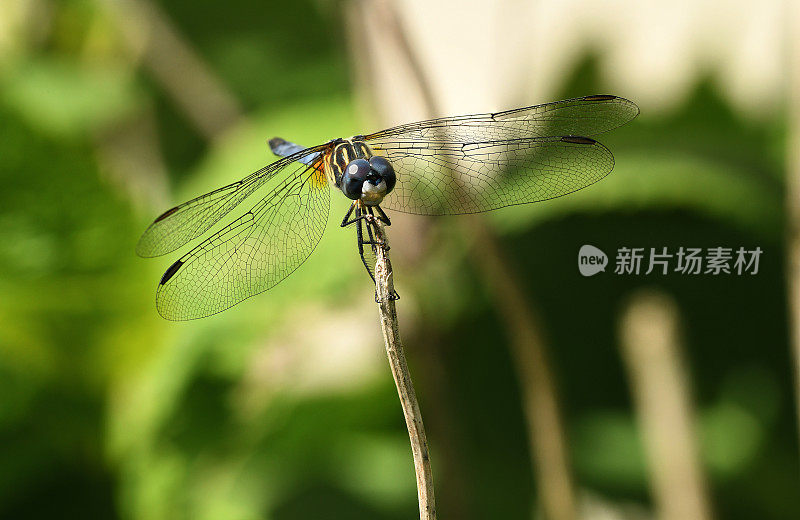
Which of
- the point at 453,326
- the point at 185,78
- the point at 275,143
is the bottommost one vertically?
the point at 453,326

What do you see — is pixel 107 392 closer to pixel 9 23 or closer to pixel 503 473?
pixel 503 473

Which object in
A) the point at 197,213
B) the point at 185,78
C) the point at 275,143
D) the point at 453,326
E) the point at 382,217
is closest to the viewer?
the point at 382,217

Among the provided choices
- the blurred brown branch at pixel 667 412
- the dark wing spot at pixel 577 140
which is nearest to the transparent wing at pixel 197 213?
the dark wing spot at pixel 577 140

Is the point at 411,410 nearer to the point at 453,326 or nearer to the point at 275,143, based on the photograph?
the point at 275,143

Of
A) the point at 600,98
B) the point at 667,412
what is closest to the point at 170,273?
the point at 600,98

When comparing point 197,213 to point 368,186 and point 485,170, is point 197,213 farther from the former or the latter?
point 485,170

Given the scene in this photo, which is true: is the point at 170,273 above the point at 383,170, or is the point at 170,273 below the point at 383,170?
below

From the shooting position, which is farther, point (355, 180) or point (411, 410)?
Result: point (355, 180)

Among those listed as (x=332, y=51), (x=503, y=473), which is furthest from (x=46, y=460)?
(x=332, y=51)

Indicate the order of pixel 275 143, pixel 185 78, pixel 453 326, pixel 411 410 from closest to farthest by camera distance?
pixel 411 410 < pixel 275 143 < pixel 453 326 < pixel 185 78

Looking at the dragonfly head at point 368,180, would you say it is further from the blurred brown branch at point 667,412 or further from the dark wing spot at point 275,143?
the blurred brown branch at point 667,412
